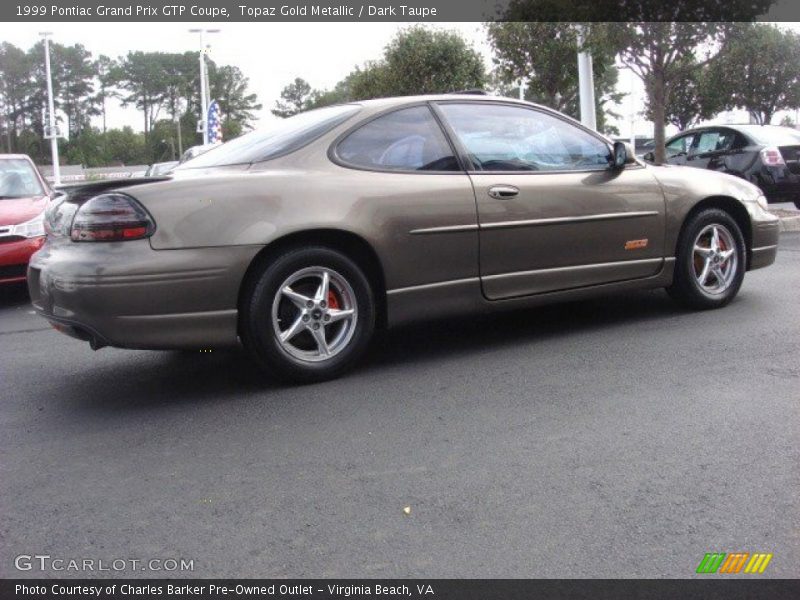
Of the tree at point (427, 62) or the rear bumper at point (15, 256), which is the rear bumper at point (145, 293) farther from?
the tree at point (427, 62)

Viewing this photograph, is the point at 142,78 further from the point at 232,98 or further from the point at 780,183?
the point at 780,183

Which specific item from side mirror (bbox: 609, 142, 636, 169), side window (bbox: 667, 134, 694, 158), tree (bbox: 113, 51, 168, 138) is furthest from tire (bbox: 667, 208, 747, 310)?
tree (bbox: 113, 51, 168, 138)

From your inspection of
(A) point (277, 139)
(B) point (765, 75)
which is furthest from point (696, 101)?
(A) point (277, 139)

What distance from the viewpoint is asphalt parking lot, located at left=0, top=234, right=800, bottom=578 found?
2598 millimetres

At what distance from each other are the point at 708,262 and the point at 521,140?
62.7 inches

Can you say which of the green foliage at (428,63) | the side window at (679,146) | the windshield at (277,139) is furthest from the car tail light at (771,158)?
the green foliage at (428,63)

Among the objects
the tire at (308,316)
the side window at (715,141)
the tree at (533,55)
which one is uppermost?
the tree at (533,55)

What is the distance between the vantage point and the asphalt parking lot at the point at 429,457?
8.52 feet

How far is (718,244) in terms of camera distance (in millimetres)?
5754

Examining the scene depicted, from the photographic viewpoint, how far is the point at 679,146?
13.8 metres

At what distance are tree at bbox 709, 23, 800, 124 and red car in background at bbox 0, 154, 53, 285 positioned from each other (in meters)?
38.1

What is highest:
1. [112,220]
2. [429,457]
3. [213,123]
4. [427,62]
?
[427,62]

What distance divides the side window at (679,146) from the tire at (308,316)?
10417mm
